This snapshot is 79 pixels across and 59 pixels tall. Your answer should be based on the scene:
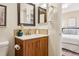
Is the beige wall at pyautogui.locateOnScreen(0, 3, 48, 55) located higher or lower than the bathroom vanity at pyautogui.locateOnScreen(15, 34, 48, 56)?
higher

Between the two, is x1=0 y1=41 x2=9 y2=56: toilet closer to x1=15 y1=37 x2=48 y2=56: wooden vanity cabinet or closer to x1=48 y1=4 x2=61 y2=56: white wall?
x1=15 y1=37 x2=48 y2=56: wooden vanity cabinet

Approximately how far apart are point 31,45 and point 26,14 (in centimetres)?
56

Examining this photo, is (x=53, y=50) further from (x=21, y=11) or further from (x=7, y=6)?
(x=7, y=6)

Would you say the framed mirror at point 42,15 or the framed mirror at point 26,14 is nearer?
the framed mirror at point 26,14

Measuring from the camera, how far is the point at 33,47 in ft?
5.17

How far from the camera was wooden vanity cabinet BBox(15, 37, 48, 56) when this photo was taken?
1.48 metres

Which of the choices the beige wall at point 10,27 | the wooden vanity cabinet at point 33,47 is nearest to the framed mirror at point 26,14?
the beige wall at point 10,27

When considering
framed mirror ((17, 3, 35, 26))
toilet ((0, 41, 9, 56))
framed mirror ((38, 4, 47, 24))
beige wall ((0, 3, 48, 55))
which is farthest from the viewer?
framed mirror ((38, 4, 47, 24))

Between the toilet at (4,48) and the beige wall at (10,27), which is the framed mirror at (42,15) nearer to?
the beige wall at (10,27)

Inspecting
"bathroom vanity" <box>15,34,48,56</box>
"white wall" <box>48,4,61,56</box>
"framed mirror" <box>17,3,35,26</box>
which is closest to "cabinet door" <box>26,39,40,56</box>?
"bathroom vanity" <box>15,34,48,56</box>

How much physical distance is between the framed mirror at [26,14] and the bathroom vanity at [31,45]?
12.7 inches

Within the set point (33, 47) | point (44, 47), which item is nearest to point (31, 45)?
point (33, 47)

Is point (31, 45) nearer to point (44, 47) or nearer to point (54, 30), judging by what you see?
point (44, 47)

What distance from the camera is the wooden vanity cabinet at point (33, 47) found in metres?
1.48
